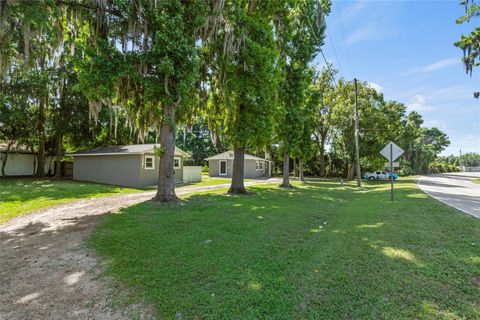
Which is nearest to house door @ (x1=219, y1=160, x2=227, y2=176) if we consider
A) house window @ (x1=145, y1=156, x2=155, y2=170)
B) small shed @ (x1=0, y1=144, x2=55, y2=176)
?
house window @ (x1=145, y1=156, x2=155, y2=170)

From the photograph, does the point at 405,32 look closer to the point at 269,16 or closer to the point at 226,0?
the point at 269,16

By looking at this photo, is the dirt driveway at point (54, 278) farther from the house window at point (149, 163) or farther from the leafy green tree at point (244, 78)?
the house window at point (149, 163)

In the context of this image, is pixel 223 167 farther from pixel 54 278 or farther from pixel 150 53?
pixel 54 278

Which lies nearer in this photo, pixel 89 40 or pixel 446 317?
pixel 446 317

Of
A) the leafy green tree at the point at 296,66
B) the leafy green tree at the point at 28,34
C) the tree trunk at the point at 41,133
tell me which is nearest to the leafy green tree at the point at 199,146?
the tree trunk at the point at 41,133

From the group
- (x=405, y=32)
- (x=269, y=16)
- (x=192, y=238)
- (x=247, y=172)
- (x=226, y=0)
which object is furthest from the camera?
(x=247, y=172)

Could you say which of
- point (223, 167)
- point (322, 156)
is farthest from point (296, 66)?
point (322, 156)

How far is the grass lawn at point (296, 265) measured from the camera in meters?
3.11

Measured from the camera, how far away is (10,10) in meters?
6.41

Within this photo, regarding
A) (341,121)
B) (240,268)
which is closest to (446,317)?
(240,268)

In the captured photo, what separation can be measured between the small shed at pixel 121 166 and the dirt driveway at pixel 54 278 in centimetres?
1133

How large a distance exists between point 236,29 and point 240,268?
10052 mm

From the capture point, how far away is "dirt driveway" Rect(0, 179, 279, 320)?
3.09 m

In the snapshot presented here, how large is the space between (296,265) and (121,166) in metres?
17.2
